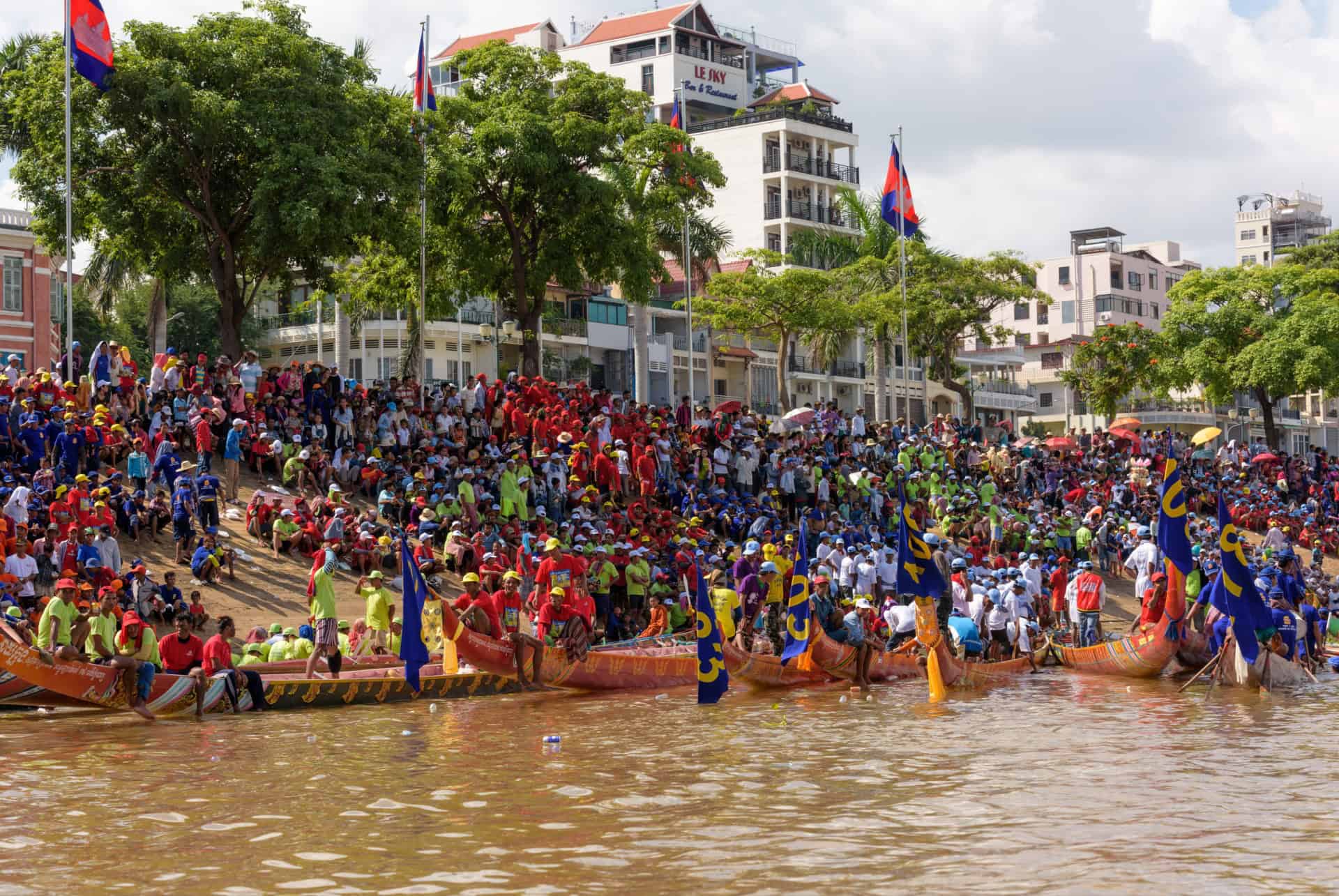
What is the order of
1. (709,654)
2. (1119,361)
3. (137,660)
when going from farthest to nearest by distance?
(1119,361), (709,654), (137,660)

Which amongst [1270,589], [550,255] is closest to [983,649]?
[1270,589]

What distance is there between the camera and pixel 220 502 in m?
27.8

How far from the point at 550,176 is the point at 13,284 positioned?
20315mm

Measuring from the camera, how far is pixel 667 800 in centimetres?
1363

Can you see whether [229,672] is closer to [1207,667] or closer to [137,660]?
[137,660]

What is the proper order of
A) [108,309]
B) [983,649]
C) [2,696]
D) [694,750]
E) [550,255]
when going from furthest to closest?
[108,309] < [550,255] < [983,649] < [2,696] < [694,750]

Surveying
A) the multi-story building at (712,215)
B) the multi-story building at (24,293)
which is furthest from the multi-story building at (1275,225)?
the multi-story building at (24,293)

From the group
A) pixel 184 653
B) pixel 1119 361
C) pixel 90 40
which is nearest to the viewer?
pixel 184 653

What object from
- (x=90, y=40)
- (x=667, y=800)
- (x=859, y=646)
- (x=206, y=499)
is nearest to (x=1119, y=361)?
(x=859, y=646)

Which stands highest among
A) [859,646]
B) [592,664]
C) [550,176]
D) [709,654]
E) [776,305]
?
[550,176]

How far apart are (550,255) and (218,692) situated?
917 inches

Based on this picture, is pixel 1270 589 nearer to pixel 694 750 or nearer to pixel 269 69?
pixel 694 750

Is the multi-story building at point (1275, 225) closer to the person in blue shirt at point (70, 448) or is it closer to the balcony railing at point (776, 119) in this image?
the balcony railing at point (776, 119)

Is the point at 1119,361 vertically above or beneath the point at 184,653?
above
